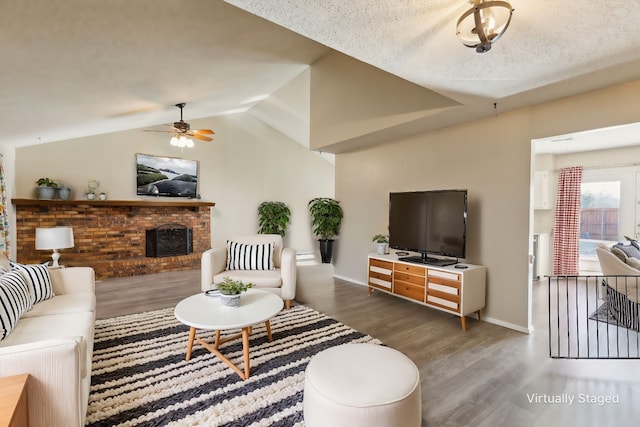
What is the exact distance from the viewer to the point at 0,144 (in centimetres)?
409

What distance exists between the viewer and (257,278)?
11.5ft

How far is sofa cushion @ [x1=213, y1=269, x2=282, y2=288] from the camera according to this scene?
347 centimetres

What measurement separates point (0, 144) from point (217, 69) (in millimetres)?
3275

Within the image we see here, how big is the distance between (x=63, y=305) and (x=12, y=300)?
45 cm

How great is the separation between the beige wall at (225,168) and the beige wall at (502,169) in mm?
3969

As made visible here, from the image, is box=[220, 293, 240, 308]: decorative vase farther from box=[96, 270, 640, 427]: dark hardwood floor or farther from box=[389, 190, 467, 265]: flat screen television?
box=[389, 190, 467, 265]: flat screen television

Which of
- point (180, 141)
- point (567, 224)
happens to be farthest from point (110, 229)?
point (567, 224)

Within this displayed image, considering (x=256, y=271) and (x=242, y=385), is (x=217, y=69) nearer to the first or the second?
(x=256, y=271)

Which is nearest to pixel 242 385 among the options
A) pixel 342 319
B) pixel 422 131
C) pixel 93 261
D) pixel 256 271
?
pixel 342 319

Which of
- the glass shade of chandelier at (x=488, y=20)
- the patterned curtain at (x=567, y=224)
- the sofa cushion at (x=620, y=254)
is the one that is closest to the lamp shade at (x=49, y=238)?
the glass shade of chandelier at (x=488, y=20)

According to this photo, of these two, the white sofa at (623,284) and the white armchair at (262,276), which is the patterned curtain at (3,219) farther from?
the white sofa at (623,284)

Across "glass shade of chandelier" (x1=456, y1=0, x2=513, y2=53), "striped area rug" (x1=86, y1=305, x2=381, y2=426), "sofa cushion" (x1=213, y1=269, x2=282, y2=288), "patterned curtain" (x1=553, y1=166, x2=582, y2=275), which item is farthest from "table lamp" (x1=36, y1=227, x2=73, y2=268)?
"patterned curtain" (x1=553, y1=166, x2=582, y2=275)

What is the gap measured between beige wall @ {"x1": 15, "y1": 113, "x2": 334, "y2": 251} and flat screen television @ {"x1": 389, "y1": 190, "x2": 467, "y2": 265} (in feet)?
13.1

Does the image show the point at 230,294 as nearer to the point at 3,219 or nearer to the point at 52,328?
the point at 52,328
